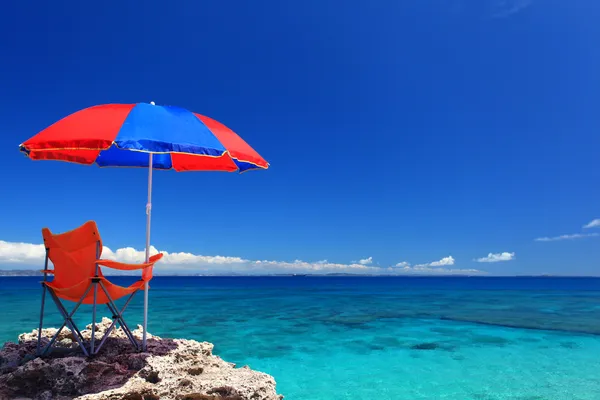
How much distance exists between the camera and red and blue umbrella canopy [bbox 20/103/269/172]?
12.0 ft

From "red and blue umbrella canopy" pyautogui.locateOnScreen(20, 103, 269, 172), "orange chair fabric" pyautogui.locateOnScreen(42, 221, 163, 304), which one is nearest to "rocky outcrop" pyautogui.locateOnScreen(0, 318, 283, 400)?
"orange chair fabric" pyautogui.locateOnScreen(42, 221, 163, 304)

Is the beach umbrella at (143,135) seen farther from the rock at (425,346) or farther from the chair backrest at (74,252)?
the rock at (425,346)

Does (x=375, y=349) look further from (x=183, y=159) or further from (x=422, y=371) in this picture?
(x=183, y=159)

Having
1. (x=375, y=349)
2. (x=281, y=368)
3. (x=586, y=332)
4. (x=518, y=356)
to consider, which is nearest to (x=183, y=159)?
(x=281, y=368)

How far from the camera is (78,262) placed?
4.09 meters

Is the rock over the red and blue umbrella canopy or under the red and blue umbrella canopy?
under

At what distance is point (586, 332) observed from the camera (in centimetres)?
1288

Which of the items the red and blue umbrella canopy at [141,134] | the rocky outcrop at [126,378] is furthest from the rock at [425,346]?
the red and blue umbrella canopy at [141,134]

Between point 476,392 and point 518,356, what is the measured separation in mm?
3362

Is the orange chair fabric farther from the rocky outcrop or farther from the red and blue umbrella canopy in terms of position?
the red and blue umbrella canopy

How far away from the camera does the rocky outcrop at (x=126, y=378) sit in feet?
11.4

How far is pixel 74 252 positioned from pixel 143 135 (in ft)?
4.72

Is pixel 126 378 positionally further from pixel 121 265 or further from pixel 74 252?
pixel 74 252

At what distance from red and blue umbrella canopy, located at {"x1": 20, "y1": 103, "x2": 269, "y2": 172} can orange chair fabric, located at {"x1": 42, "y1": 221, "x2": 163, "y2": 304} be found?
809 millimetres
